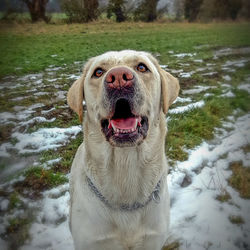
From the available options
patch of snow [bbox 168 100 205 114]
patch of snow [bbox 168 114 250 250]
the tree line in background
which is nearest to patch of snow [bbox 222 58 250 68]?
patch of snow [bbox 168 100 205 114]

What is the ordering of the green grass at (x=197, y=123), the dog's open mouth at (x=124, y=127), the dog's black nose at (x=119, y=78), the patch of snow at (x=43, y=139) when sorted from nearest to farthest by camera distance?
the dog's black nose at (x=119, y=78) < the dog's open mouth at (x=124, y=127) < the patch of snow at (x=43, y=139) < the green grass at (x=197, y=123)

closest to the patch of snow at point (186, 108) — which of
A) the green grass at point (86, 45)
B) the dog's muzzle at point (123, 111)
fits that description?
the green grass at point (86, 45)

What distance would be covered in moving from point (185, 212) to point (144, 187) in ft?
3.10

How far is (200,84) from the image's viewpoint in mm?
5895

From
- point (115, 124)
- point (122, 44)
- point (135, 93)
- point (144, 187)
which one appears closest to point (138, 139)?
point (115, 124)

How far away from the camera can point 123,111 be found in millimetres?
1634

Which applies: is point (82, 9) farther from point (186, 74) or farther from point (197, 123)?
point (186, 74)

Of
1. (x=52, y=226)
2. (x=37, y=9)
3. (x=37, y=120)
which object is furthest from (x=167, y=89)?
(x=37, y=120)

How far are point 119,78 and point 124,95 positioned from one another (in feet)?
0.43

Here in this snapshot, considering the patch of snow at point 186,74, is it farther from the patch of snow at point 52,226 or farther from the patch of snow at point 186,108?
the patch of snow at point 52,226

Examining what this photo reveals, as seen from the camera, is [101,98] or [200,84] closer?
[101,98]

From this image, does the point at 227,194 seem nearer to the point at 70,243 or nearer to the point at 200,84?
the point at 70,243

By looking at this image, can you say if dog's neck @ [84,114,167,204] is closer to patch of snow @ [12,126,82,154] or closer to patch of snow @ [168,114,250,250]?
patch of snow @ [168,114,250,250]

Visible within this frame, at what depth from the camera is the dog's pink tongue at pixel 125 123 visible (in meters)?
1.63
